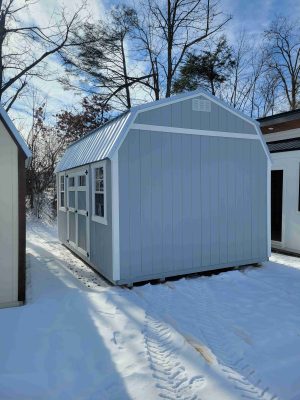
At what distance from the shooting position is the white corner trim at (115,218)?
183 inches

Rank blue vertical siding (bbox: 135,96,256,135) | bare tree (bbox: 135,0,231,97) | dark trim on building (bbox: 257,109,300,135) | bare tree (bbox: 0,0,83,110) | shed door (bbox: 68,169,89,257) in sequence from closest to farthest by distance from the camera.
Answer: blue vertical siding (bbox: 135,96,256,135), shed door (bbox: 68,169,89,257), dark trim on building (bbox: 257,109,300,135), bare tree (bbox: 0,0,83,110), bare tree (bbox: 135,0,231,97)

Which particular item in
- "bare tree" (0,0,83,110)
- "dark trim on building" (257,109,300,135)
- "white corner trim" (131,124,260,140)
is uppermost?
"bare tree" (0,0,83,110)

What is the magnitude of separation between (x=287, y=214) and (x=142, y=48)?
11412 millimetres

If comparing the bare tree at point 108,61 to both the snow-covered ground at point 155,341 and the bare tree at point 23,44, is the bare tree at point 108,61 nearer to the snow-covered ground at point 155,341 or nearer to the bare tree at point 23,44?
the bare tree at point 23,44

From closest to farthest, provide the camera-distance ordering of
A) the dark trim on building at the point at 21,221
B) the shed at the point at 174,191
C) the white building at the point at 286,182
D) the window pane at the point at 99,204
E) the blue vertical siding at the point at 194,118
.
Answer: the dark trim on building at the point at 21,221 → the shed at the point at 174,191 → the blue vertical siding at the point at 194,118 → the window pane at the point at 99,204 → the white building at the point at 286,182

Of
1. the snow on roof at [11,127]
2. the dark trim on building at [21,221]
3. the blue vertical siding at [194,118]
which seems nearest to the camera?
the snow on roof at [11,127]

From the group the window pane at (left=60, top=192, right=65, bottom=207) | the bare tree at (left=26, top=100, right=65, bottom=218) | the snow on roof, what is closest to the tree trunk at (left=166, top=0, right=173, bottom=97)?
the bare tree at (left=26, top=100, right=65, bottom=218)

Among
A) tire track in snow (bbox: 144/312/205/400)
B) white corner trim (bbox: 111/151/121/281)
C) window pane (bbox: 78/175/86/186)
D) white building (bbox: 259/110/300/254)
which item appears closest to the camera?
tire track in snow (bbox: 144/312/205/400)

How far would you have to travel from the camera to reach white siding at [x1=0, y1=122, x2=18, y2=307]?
4.04 metres

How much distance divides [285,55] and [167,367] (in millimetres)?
21225

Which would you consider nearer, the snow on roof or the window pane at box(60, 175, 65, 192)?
the snow on roof

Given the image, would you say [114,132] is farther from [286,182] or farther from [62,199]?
[286,182]

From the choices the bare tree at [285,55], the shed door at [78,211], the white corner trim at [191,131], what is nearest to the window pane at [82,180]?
the shed door at [78,211]

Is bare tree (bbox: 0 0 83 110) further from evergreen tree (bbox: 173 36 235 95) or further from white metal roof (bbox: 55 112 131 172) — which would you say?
white metal roof (bbox: 55 112 131 172)
